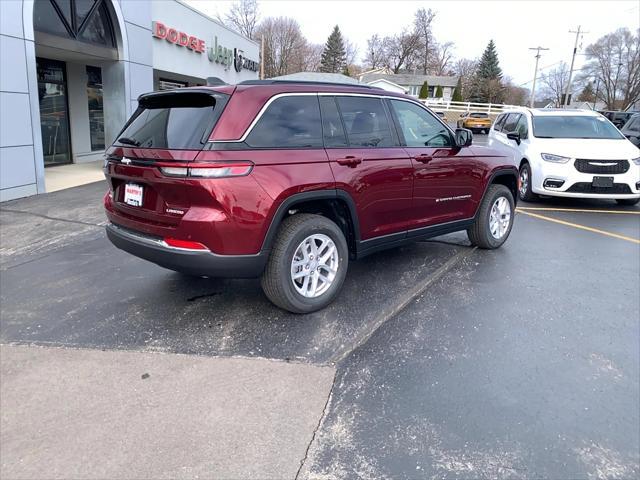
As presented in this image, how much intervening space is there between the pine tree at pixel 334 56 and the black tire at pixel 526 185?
7294 cm

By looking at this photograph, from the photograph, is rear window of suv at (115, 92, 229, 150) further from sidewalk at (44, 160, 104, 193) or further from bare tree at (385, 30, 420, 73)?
bare tree at (385, 30, 420, 73)

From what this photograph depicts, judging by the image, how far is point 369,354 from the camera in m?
3.45

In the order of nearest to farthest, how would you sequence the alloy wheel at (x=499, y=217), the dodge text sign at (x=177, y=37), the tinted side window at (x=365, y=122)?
the tinted side window at (x=365, y=122)
the alloy wheel at (x=499, y=217)
the dodge text sign at (x=177, y=37)

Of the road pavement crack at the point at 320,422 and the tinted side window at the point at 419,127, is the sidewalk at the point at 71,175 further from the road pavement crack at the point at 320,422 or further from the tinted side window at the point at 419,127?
the road pavement crack at the point at 320,422

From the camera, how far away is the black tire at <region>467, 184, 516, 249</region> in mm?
5668

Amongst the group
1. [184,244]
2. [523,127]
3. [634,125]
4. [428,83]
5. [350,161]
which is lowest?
[184,244]

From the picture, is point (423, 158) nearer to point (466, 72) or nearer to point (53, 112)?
point (53, 112)

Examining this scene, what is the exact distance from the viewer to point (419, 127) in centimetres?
489

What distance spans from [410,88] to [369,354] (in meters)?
79.7

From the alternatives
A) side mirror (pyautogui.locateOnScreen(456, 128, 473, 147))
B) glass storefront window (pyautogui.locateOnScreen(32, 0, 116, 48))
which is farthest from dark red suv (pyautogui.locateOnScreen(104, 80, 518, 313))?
glass storefront window (pyautogui.locateOnScreen(32, 0, 116, 48))

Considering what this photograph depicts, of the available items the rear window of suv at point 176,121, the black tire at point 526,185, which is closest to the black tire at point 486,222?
the rear window of suv at point 176,121

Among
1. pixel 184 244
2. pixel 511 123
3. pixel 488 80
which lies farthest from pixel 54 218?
pixel 488 80

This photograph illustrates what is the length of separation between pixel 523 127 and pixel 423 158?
645cm

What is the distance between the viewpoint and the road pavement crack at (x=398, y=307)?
3463 mm
